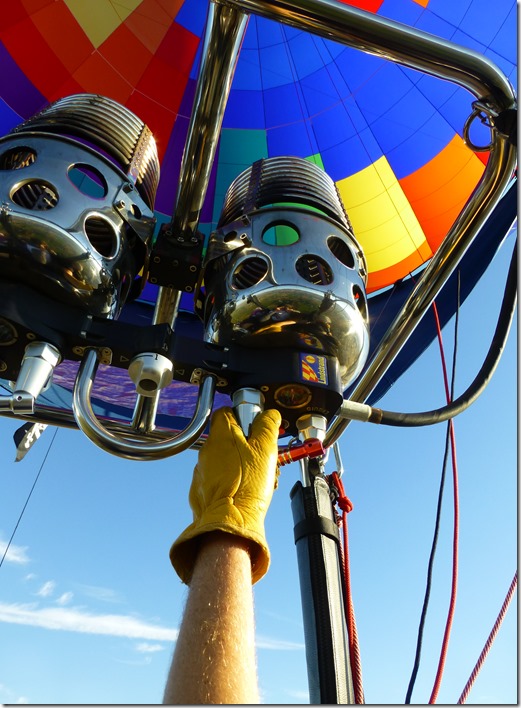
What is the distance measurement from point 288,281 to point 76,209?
1.25 ft

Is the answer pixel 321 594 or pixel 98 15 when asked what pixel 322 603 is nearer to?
pixel 321 594

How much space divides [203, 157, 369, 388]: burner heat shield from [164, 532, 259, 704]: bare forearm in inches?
14.3

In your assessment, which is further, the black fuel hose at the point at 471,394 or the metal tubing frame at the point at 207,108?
the black fuel hose at the point at 471,394

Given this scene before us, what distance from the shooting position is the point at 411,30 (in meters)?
0.98

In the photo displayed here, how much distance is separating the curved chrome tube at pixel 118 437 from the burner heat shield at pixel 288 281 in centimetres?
20

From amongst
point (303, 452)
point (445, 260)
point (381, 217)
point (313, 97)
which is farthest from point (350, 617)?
point (313, 97)

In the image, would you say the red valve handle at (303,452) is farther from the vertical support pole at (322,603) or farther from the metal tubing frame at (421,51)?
the metal tubing frame at (421,51)

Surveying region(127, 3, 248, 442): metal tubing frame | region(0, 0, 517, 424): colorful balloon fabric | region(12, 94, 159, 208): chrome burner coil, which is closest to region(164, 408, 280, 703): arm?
region(127, 3, 248, 442): metal tubing frame

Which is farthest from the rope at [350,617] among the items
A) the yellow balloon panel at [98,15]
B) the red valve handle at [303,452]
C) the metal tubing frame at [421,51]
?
the yellow balloon panel at [98,15]

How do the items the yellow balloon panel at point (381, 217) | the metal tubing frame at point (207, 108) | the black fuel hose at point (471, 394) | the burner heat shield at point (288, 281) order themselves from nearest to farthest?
the metal tubing frame at point (207, 108) < the burner heat shield at point (288, 281) < the black fuel hose at point (471, 394) < the yellow balloon panel at point (381, 217)

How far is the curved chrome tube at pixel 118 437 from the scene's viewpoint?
92 cm

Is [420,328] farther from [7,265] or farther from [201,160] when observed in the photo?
[7,265]

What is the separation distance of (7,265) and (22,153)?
0.28m

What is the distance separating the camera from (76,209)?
3.41 ft
